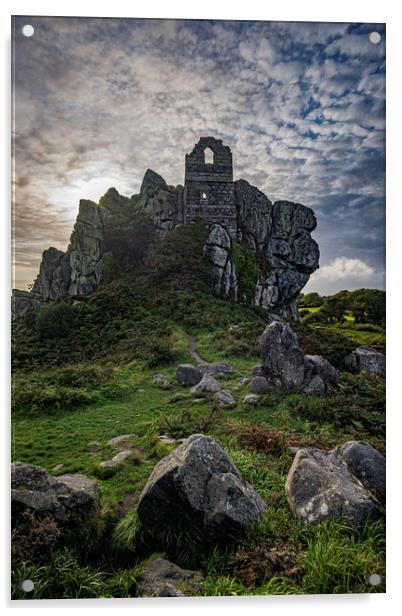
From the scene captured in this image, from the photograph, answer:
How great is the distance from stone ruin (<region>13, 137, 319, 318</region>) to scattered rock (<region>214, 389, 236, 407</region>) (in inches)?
98.6

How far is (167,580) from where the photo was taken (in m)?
4.87

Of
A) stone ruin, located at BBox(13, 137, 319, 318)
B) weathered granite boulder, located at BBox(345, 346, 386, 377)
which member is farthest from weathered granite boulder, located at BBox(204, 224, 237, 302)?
weathered granite boulder, located at BBox(345, 346, 386, 377)

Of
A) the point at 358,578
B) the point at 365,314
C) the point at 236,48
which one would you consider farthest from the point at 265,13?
the point at 358,578

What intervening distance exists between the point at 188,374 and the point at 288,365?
6.59 ft

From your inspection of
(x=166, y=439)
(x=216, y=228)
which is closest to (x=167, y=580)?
(x=166, y=439)

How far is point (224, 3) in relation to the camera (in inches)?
258

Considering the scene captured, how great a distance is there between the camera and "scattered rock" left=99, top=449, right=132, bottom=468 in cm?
602

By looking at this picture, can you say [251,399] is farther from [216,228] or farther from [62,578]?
[216,228]

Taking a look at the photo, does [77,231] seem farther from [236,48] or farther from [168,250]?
[236,48]

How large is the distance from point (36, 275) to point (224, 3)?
5.62 metres

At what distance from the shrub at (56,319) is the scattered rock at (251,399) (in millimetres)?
3726

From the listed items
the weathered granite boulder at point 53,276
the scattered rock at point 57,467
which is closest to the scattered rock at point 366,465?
the scattered rock at point 57,467

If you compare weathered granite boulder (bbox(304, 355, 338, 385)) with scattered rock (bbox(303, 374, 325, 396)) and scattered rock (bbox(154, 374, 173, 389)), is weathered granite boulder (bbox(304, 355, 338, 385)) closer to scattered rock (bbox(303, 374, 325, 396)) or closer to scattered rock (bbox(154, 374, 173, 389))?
scattered rock (bbox(303, 374, 325, 396))
